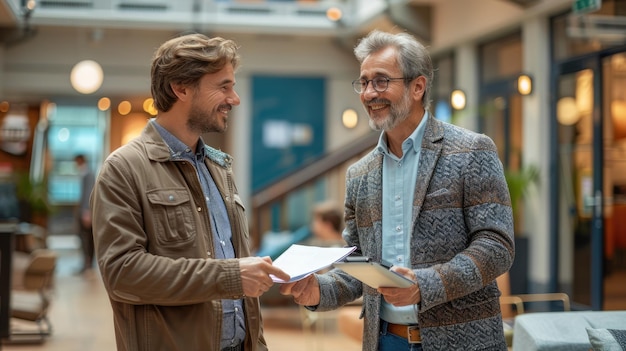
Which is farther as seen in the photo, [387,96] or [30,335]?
[30,335]

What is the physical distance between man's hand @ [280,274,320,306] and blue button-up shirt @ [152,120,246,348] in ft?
0.58

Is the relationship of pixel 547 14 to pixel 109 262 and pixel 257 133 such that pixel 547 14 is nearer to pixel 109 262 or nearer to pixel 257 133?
pixel 257 133

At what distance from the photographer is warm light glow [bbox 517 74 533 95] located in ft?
31.8

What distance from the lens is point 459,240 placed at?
257 cm

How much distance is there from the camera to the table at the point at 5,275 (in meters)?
6.93

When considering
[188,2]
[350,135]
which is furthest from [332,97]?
[188,2]

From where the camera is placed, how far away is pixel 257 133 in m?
15.4

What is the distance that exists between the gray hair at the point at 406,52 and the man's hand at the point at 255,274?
2.45 ft

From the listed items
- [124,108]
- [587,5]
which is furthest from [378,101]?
[124,108]

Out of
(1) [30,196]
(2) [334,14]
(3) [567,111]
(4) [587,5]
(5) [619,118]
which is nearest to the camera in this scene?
(4) [587,5]

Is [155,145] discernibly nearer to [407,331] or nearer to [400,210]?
[400,210]

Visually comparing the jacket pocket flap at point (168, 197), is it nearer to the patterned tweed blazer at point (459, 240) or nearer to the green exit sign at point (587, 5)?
the patterned tweed blazer at point (459, 240)

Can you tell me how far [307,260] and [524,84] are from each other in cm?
765

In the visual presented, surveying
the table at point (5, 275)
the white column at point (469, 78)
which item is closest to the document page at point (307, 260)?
the table at point (5, 275)
